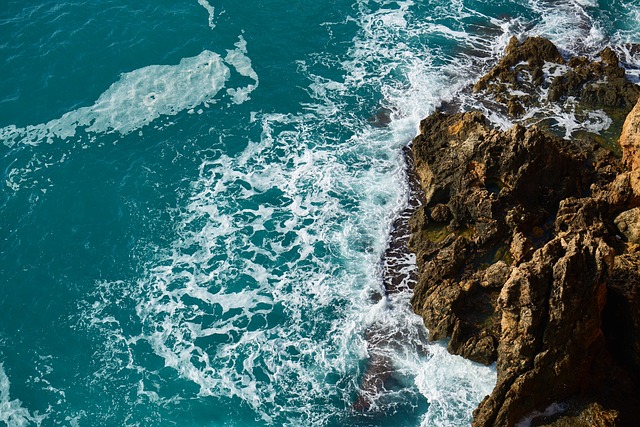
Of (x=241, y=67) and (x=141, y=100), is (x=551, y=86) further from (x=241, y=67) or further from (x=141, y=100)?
(x=141, y=100)

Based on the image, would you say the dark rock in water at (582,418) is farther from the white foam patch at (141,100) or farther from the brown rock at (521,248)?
the white foam patch at (141,100)

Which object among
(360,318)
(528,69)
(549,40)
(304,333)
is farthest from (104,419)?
(549,40)

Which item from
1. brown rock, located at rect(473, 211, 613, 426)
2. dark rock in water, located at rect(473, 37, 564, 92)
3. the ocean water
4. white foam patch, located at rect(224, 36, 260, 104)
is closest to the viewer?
brown rock, located at rect(473, 211, 613, 426)

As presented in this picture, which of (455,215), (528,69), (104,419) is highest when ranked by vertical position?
(528,69)

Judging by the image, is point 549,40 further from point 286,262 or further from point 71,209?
point 71,209

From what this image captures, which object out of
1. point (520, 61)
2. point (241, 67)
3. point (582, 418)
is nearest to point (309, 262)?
point (582, 418)

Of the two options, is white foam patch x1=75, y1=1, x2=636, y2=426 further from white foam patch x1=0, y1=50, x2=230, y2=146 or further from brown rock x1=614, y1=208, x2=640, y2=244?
brown rock x1=614, y1=208, x2=640, y2=244

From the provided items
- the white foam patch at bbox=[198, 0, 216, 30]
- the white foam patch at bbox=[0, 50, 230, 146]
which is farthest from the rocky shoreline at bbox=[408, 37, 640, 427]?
the white foam patch at bbox=[198, 0, 216, 30]
